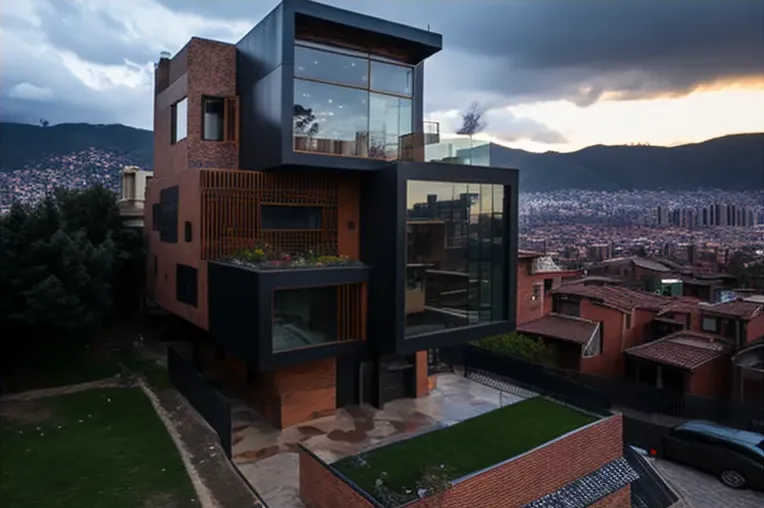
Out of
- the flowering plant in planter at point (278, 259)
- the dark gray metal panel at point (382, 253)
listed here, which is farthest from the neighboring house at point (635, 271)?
the flowering plant in planter at point (278, 259)

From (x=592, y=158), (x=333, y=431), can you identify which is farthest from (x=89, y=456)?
(x=592, y=158)

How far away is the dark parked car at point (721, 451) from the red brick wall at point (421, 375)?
7.91 meters

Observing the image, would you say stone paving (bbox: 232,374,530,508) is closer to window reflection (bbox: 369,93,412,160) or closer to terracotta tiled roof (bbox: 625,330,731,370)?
window reflection (bbox: 369,93,412,160)

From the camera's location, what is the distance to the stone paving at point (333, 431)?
11.2 metres

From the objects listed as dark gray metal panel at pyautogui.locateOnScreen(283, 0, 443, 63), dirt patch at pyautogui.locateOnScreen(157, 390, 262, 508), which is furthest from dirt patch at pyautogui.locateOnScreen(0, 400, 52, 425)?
dark gray metal panel at pyautogui.locateOnScreen(283, 0, 443, 63)

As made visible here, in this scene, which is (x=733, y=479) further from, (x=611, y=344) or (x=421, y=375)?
(x=421, y=375)

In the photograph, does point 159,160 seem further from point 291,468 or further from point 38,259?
point 291,468

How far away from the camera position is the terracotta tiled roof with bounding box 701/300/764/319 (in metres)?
21.2

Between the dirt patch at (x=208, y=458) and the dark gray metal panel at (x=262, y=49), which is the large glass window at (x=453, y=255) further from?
the dirt patch at (x=208, y=458)

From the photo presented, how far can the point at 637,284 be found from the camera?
31.5 metres

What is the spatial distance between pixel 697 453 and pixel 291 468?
1245 cm

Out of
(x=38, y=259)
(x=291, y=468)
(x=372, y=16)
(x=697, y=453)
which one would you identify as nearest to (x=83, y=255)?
(x=38, y=259)

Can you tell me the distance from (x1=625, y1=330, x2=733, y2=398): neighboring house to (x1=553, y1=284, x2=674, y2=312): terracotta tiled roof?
6.99 ft

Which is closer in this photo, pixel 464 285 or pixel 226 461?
pixel 226 461
